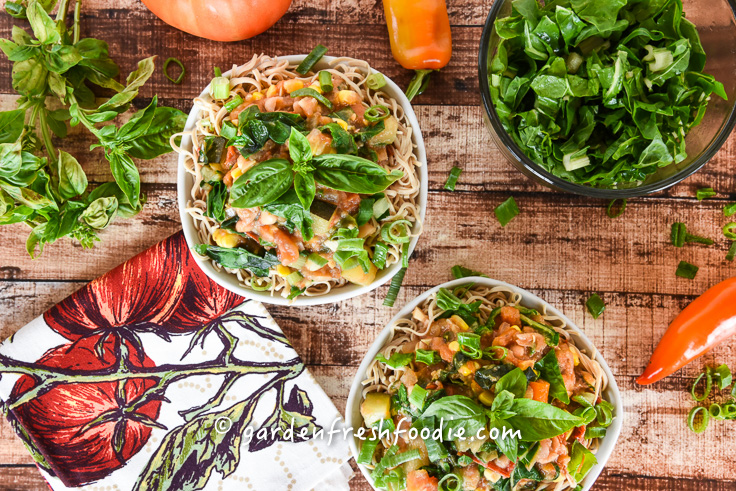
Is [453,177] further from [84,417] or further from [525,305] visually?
[84,417]

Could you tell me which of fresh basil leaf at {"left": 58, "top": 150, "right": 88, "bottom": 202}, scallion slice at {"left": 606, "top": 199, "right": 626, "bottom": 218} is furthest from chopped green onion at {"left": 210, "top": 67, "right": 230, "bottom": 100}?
scallion slice at {"left": 606, "top": 199, "right": 626, "bottom": 218}

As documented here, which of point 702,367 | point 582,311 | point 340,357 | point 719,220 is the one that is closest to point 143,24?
point 340,357

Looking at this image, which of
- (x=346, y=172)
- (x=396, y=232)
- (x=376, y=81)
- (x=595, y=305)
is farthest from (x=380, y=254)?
(x=595, y=305)

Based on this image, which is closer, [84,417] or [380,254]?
[380,254]

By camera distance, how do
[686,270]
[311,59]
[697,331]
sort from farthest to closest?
[686,270] → [697,331] → [311,59]

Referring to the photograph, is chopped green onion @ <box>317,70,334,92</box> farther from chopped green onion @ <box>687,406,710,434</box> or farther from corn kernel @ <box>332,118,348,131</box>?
chopped green onion @ <box>687,406,710,434</box>

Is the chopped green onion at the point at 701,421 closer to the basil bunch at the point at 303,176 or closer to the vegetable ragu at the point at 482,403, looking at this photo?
the vegetable ragu at the point at 482,403

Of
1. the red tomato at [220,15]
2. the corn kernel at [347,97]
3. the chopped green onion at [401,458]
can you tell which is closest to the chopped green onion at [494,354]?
the chopped green onion at [401,458]
